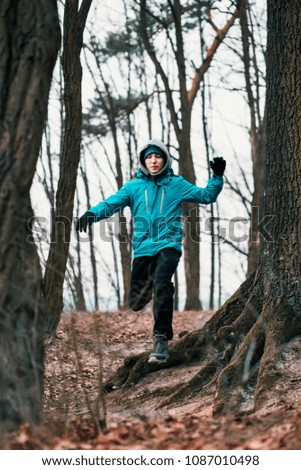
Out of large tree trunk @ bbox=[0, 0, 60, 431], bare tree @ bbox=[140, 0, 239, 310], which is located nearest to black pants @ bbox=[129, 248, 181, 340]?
large tree trunk @ bbox=[0, 0, 60, 431]

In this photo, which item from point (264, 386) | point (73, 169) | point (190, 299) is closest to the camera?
point (264, 386)

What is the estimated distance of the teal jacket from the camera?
9344mm

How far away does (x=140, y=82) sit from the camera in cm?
2934

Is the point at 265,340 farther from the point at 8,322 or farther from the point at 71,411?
the point at 8,322

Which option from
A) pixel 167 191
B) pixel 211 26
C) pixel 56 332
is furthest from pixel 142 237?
pixel 211 26

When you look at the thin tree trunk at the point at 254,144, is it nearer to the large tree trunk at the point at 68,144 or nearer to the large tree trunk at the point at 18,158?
the large tree trunk at the point at 68,144

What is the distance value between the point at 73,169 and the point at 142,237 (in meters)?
3.40

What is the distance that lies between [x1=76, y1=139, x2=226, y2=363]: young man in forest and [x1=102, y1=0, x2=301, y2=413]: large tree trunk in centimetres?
56

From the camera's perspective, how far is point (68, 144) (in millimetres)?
12547

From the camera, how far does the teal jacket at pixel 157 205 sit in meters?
9.34

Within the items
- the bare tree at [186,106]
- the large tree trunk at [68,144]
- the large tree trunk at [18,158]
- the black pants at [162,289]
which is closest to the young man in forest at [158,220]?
the black pants at [162,289]

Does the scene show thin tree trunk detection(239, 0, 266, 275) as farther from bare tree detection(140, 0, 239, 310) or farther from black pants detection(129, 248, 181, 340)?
black pants detection(129, 248, 181, 340)

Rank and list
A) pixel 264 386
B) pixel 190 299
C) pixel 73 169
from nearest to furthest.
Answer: pixel 264 386, pixel 73 169, pixel 190 299

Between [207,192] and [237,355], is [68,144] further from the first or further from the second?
[237,355]
